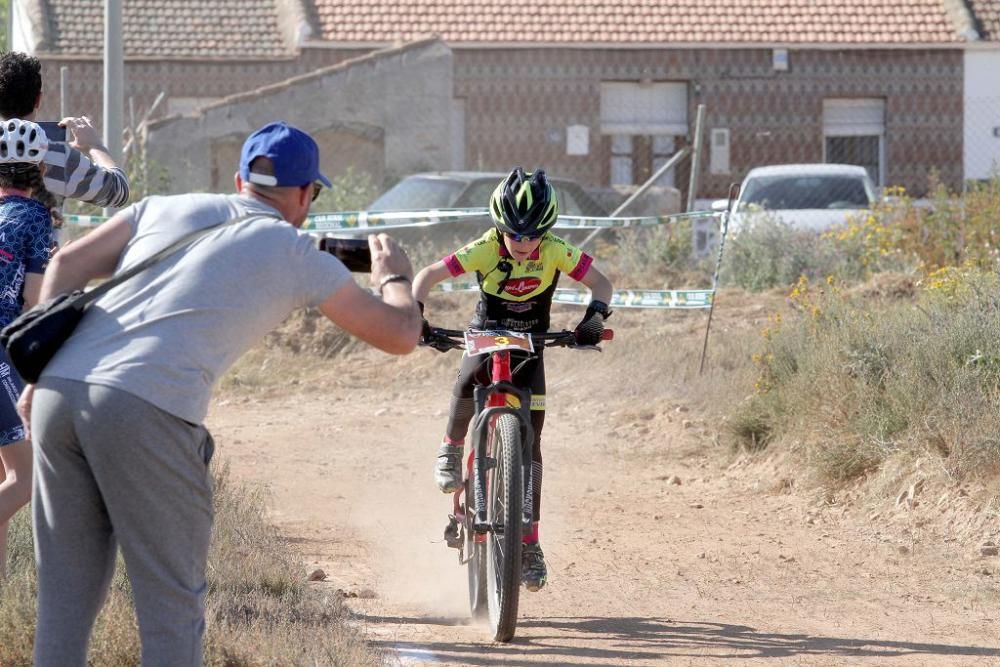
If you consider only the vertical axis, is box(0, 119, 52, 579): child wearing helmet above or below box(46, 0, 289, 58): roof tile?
below

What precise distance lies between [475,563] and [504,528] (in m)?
0.55

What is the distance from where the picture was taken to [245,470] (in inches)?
389

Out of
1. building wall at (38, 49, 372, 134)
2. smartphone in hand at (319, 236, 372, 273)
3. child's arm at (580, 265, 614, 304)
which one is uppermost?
building wall at (38, 49, 372, 134)

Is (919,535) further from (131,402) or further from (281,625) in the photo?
(131,402)

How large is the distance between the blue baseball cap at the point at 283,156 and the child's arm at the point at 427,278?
2.48m

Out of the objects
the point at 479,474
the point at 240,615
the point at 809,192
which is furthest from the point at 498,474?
the point at 809,192

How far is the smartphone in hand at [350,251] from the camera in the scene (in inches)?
157

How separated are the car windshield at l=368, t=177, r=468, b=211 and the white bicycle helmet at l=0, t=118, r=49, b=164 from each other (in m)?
11.5

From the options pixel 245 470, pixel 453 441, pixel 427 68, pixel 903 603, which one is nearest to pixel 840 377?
pixel 903 603

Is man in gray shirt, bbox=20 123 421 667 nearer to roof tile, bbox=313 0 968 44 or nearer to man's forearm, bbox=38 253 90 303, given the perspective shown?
Answer: man's forearm, bbox=38 253 90 303

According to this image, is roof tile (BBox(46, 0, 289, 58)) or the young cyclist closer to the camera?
the young cyclist

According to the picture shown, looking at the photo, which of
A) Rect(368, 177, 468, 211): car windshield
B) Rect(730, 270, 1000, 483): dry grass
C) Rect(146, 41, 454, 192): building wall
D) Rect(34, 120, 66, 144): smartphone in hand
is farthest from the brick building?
Rect(34, 120, 66, 144): smartphone in hand

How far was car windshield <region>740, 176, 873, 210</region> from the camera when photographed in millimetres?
17859

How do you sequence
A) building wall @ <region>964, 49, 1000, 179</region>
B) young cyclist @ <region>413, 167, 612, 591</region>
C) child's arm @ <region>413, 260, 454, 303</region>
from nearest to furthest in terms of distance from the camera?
young cyclist @ <region>413, 167, 612, 591</region>
child's arm @ <region>413, 260, 454, 303</region>
building wall @ <region>964, 49, 1000, 179</region>
